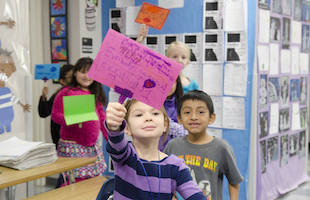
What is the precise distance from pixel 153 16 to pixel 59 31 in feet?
6.40

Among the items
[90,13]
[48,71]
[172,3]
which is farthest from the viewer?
[90,13]

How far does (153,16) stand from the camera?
2.29 m

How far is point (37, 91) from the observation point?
155 inches

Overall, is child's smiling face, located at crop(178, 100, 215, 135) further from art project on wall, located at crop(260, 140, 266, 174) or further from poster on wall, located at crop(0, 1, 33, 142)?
art project on wall, located at crop(260, 140, 266, 174)

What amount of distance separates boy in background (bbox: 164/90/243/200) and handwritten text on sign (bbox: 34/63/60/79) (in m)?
1.31

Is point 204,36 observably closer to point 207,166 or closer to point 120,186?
point 207,166

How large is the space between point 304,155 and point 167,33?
93.9 inches

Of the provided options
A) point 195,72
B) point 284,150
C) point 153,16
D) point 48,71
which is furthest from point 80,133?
point 284,150

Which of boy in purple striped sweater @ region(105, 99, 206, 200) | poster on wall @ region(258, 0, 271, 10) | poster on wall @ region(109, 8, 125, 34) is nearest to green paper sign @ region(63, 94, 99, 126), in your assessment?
boy in purple striped sweater @ region(105, 99, 206, 200)

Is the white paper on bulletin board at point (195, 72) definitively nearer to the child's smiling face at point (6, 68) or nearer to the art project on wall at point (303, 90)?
the art project on wall at point (303, 90)

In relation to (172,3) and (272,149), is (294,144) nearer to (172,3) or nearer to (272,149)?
(272,149)

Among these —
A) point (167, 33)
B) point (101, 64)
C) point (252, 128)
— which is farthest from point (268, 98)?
point (101, 64)

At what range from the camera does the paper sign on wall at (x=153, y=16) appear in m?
2.26

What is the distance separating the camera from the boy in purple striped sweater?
40.3 inches
